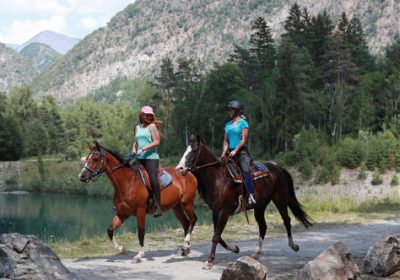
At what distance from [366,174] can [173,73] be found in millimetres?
53362

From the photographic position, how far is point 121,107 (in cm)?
17325

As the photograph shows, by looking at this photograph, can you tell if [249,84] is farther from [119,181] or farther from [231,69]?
[119,181]

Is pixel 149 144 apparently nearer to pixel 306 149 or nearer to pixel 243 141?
pixel 243 141

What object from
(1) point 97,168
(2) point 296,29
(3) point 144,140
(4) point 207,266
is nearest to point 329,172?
(2) point 296,29

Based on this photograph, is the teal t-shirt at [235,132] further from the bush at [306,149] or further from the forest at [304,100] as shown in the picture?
the bush at [306,149]

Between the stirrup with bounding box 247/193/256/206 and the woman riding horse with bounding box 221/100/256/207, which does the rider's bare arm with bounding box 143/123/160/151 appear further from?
the stirrup with bounding box 247/193/256/206

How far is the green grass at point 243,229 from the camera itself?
13.9 meters

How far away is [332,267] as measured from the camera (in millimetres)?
8180

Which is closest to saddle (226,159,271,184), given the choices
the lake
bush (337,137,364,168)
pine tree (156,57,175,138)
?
the lake

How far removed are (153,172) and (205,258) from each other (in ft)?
7.33

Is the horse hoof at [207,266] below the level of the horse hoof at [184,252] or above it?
above

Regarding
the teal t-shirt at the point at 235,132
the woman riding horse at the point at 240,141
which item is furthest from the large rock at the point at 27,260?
the teal t-shirt at the point at 235,132

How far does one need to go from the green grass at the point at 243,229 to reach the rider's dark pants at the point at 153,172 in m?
2.39

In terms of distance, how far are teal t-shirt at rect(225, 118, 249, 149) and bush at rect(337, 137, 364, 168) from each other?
4532 cm
